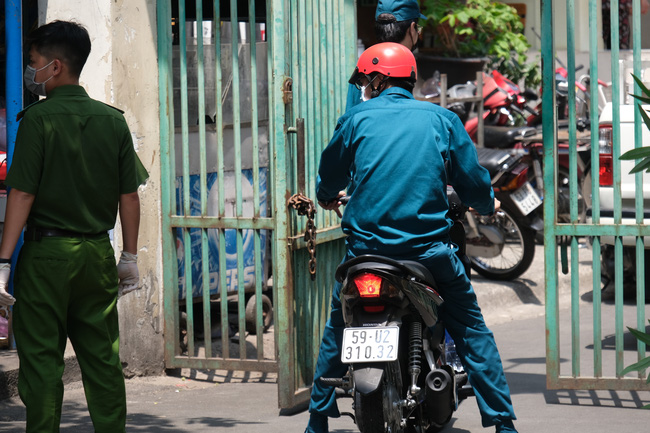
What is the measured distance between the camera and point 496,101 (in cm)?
1157

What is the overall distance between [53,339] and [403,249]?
55.5 inches

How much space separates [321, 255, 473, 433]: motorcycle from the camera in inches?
160

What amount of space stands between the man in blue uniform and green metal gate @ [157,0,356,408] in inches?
29.1

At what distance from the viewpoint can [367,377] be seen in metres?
4.05

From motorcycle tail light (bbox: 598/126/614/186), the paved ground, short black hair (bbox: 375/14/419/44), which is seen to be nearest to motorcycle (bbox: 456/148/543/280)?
the paved ground

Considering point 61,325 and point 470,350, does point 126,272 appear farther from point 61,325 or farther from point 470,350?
point 470,350

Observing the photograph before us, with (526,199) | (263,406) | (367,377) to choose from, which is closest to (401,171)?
(367,377)

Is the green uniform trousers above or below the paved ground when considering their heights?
above

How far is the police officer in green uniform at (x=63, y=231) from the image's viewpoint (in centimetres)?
410

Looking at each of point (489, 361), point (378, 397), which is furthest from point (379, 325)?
point (489, 361)

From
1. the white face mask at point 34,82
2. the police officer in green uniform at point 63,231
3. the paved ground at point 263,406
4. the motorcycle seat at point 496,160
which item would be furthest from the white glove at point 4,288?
the motorcycle seat at point 496,160

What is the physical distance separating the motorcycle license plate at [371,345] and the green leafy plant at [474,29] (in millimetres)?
8183

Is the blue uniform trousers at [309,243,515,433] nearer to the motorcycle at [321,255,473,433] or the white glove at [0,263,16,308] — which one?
the motorcycle at [321,255,473,433]

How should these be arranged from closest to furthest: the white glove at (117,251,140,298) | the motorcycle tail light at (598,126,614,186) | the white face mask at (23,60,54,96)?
the white face mask at (23,60,54,96), the white glove at (117,251,140,298), the motorcycle tail light at (598,126,614,186)
